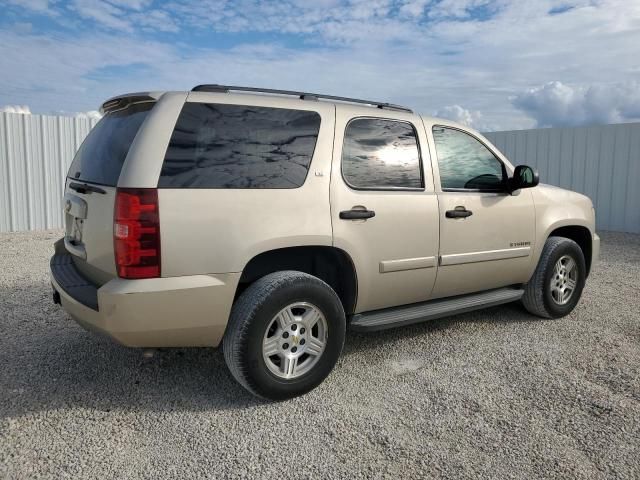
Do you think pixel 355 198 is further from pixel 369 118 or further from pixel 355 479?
pixel 355 479

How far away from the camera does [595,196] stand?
11.6 meters

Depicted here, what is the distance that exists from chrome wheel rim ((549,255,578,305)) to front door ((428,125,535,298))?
0.49 m

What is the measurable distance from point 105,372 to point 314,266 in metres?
1.63

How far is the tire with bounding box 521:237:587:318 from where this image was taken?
15.2ft

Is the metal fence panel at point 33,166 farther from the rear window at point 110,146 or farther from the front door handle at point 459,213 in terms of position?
the front door handle at point 459,213

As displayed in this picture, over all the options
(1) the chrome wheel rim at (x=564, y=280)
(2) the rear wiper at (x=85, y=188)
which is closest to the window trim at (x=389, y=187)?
(2) the rear wiper at (x=85, y=188)

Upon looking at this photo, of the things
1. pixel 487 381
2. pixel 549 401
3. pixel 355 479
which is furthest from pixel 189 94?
pixel 549 401

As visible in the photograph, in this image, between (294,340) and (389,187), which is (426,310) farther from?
(294,340)

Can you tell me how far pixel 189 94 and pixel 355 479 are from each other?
2.25 metres

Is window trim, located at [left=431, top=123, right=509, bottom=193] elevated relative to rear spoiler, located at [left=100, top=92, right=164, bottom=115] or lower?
lower

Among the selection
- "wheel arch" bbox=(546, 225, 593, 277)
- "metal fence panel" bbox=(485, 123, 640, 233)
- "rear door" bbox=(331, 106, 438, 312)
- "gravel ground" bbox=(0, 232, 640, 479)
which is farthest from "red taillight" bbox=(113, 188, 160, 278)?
"metal fence panel" bbox=(485, 123, 640, 233)

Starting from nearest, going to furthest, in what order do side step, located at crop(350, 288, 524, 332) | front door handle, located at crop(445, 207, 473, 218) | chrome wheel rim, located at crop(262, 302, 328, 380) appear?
chrome wheel rim, located at crop(262, 302, 328, 380)
side step, located at crop(350, 288, 524, 332)
front door handle, located at crop(445, 207, 473, 218)

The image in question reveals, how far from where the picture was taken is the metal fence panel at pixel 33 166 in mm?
9938

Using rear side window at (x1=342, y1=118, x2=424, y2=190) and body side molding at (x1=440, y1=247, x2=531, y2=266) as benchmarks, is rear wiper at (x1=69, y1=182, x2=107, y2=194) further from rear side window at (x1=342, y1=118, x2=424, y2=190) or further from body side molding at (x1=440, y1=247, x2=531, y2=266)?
body side molding at (x1=440, y1=247, x2=531, y2=266)
